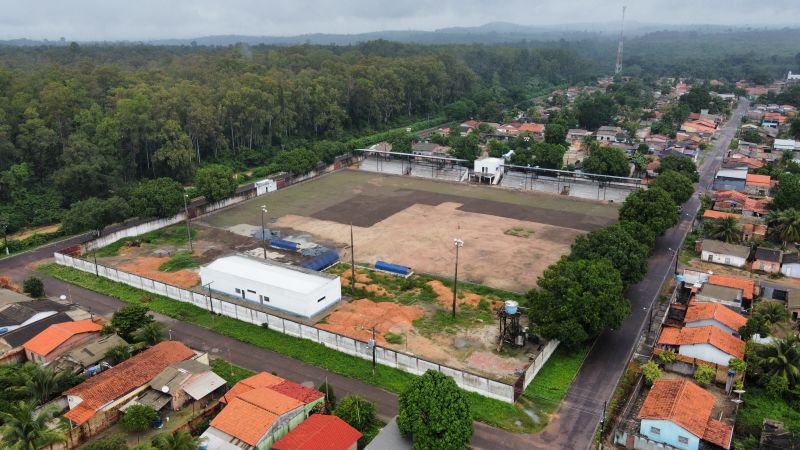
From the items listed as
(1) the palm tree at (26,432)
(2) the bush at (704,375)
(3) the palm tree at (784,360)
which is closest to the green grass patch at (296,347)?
(2) the bush at (704,375)

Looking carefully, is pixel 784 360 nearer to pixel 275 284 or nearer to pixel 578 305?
pixel 578 305

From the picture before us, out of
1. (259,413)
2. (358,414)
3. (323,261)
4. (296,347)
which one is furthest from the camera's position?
(323,261)

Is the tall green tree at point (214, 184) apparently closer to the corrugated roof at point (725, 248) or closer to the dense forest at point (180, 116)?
the dense forest at point (180, 116)

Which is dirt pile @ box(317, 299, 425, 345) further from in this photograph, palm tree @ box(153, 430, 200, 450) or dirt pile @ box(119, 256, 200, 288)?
palm tree @ box(153, 430, 200, 450)

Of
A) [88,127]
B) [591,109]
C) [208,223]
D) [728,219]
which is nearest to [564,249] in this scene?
[728,219]

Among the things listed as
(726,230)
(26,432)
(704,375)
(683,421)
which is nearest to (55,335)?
(26,432)

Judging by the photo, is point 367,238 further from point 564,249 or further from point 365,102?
point 365,102
